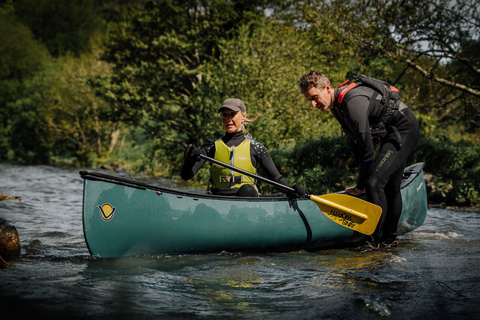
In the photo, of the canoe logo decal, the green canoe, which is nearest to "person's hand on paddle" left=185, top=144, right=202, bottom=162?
the green canoe

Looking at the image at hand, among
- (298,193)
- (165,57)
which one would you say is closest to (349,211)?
(298,193)

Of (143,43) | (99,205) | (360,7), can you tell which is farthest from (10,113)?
(99,205)

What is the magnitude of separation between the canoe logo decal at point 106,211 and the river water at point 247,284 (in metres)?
0.40

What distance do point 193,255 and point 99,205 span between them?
101cm

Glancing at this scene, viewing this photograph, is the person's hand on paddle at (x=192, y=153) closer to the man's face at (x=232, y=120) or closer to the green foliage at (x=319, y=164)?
the man's face at (x=232, y=120)

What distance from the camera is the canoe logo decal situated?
3.99 meters

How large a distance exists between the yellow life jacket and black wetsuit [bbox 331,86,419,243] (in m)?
0.97

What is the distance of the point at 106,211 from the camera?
400cm

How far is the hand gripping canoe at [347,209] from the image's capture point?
14.7ft

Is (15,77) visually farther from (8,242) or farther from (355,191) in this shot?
(355,191)

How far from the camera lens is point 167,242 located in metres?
4.26

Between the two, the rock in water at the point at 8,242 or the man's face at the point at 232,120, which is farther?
the man's face at the point at 232,120

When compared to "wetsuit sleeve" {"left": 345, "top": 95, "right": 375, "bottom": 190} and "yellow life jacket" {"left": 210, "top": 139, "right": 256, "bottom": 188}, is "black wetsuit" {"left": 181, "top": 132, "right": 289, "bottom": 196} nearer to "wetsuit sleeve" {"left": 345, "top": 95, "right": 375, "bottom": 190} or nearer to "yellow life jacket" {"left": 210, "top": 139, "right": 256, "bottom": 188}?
"yellow life jacket" {"left": 210, "top": 139, "right": 256, "bottom": 188}

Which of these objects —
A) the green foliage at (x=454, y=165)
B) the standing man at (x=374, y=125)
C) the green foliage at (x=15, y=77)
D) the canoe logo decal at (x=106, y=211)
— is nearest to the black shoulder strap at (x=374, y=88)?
the standing man at (x=374, y=125)
